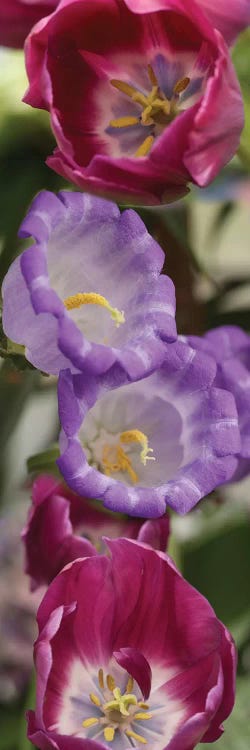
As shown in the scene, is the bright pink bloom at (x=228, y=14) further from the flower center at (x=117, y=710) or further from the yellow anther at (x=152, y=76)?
the flower center at (x=117, y=710)

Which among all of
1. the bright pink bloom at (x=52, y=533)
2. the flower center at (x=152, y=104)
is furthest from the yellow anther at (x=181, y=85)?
the bright pink bloom at (x=52, y=533)

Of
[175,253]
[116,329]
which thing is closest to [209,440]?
[116,329]

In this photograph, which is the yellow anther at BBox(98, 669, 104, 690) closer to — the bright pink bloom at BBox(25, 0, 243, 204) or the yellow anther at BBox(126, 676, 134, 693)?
the yellow anther at BBox(126, 676, 134, 693)

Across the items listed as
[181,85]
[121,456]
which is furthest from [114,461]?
[181,85]

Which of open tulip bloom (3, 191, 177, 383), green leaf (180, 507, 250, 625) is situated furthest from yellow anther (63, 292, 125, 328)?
green leaf (180, 507, 250, 625)

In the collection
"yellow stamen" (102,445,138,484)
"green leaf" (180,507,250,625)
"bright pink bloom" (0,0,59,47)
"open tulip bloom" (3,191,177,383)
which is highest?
"bright pink bloom" (0,0,59,47)

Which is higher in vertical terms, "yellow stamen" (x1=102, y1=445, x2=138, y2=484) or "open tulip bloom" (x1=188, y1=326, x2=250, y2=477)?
"open tulip bloom" (x1=188, y1=326, x2=250, y2=477)

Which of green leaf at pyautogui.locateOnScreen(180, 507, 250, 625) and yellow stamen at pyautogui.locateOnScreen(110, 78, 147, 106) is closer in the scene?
yellow stamen at pyautogui.locateOnScreen(110, 78, 147, 106)
